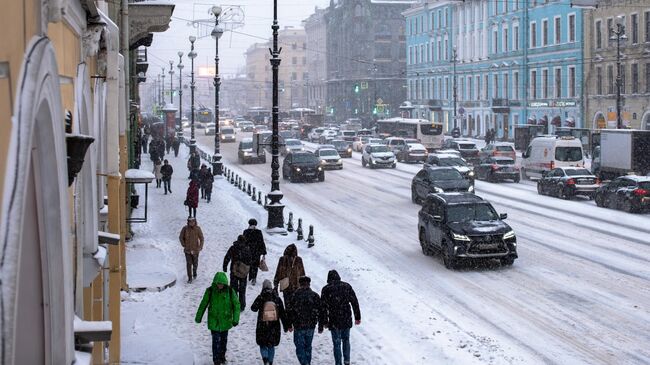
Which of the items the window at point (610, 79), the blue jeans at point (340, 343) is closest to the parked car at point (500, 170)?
the window at point (610, 79)

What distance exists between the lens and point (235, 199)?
35.9 m

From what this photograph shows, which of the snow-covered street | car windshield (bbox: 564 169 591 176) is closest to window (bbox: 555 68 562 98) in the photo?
car windshield (bbox: 564 169 591 176)

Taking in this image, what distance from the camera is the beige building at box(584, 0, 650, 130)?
194 feet

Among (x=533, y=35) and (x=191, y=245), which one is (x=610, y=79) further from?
(x=191, y=245)

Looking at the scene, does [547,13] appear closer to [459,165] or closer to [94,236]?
[459,165]

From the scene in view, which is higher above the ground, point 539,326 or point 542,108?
point 542,108

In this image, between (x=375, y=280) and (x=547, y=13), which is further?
(x=547, y=13)

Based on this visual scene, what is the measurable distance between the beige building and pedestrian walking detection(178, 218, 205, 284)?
43.8m

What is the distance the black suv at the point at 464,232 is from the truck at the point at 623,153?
61.5 ft

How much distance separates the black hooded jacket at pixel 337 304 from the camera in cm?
1256

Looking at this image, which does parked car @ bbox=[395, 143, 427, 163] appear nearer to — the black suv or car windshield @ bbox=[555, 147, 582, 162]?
car windshield @ bbox=[555, 147, 582, 162]

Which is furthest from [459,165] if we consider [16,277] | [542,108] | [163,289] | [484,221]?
[16,277]

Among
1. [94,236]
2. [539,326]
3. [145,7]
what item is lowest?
[539,326]

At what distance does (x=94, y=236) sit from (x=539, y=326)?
852 centimetres
